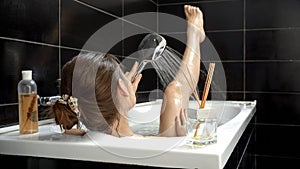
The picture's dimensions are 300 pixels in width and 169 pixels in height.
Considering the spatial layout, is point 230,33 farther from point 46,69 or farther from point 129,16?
point 46,69

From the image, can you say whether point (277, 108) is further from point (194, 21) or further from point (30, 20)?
point (30, 20)

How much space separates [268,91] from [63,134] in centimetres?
213

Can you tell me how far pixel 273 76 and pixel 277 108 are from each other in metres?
0.27

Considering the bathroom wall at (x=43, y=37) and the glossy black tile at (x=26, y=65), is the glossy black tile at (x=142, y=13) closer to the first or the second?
the bathroom wall at (x=43, y=37)

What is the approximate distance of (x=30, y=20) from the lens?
149cm

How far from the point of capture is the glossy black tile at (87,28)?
177 centimetres

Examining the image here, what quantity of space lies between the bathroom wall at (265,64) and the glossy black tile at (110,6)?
982 millimetres

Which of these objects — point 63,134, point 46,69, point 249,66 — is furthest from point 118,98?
point 249,66

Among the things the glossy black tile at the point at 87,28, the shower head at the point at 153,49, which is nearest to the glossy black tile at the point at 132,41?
the glossy black tile at the point at 87,28

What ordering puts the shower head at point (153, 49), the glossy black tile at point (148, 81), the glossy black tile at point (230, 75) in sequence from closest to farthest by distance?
the shower head at point (153, 49) < the glossy black tile at point (148, 81) < the glossy black tile at point (230, 75)

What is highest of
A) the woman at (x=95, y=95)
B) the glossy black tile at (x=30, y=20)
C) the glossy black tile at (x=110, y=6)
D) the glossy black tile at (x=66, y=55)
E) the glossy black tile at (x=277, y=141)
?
the glossy black tile at (x=110, y=6)

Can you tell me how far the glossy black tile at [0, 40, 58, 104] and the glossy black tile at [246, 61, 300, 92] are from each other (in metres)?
1.83

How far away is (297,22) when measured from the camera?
9.21ft

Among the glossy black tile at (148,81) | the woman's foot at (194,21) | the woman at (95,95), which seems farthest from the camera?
the glossy black tile at (148,81)
